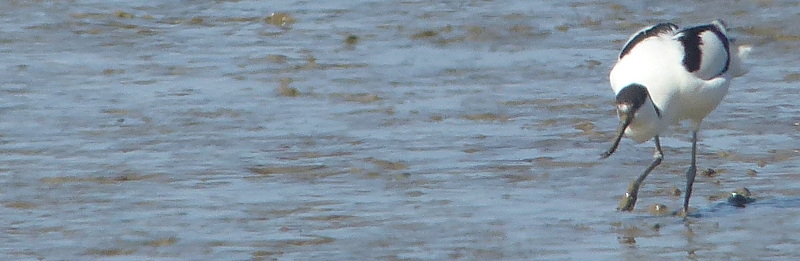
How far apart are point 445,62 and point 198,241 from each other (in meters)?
3.77

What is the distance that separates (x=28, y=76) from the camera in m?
9.41

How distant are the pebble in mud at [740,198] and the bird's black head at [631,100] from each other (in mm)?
529

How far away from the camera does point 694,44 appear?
7254mm

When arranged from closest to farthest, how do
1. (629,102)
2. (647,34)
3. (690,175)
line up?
(629,102), (690,175), (647,34)

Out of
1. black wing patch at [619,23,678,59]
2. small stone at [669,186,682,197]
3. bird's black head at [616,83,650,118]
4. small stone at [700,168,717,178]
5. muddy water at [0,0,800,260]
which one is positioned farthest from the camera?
black wing patch at [619,23,678,59]

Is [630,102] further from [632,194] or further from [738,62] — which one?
[738,62]

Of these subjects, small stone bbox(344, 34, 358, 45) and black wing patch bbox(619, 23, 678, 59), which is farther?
small stone bbox(344, 34, 358, 45)

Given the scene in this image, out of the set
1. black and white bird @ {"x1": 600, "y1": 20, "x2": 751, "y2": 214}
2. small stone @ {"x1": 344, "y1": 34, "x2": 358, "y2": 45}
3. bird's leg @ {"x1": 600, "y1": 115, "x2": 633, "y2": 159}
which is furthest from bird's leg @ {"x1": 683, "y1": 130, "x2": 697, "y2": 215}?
small stone @ {"x1": 344, "y1": 34, "x2": 358, "y2": 45}

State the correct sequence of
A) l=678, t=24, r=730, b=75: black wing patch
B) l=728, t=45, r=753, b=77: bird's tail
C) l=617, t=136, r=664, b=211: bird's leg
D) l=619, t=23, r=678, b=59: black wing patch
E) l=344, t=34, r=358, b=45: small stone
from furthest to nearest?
l=344, t=34, r=358, b=45: small stone
l=728, t=45, r=753, b=77: bird's tail
l=619, t=23, r=678, b=59: black wing patch
l=678, t=24, r=730, b=75: black wing patch
l=617, t=136, r=664, b=211: bird's leg

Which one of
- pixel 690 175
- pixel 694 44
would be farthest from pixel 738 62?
pixel 690 175

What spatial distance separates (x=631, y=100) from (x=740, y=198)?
1.96ft

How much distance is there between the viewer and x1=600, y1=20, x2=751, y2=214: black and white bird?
6.81 meters

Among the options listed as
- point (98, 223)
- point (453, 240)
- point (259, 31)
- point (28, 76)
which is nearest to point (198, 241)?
point (98, 223)

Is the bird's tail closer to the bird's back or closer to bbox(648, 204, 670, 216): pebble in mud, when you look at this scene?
the bird's back
